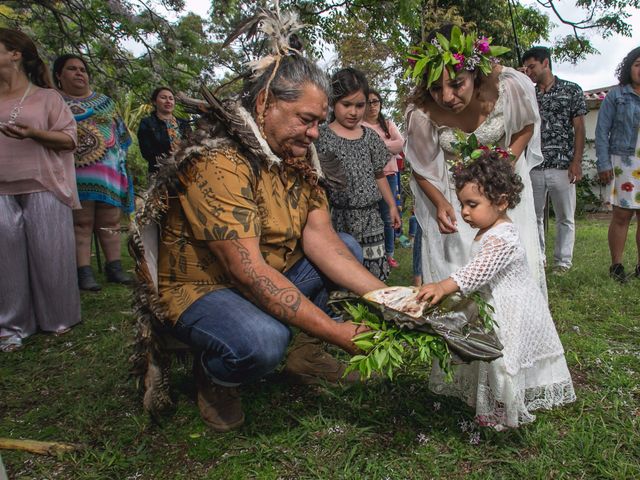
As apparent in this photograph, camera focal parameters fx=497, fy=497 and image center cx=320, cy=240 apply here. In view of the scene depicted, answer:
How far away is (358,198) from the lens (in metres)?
3.73

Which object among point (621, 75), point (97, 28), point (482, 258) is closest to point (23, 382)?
point (482, 258)

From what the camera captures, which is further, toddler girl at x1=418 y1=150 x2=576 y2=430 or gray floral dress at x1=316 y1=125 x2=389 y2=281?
gray floral dress at x1=316 y1=125 x2=389 y2=281

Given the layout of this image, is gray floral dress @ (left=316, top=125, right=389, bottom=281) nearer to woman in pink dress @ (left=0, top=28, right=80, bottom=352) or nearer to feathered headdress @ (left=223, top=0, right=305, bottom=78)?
feathered headdress @ (left=223, top=0, right=305, bottom=78)

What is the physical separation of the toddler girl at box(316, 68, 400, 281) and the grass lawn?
55.3 inches

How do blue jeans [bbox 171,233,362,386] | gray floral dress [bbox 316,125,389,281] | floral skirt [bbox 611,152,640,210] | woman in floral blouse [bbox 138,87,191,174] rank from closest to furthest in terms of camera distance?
blue jeans [bbox 171,233,362,386]
gray floral dress [bbox 316,125,389,281]
floral skirt [bbox 611,152,640,210]
woman in floral blouse [bbox 138,87,191,174]

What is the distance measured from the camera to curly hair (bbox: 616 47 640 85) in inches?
171

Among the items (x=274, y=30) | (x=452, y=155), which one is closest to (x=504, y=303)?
(x=452, y=155)

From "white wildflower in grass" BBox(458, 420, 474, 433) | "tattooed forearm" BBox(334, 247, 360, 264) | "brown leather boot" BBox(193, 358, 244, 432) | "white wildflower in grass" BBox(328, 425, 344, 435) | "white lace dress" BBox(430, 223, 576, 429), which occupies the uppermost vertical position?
"tattooed forearm" BBox(334, 247, 360, 264)

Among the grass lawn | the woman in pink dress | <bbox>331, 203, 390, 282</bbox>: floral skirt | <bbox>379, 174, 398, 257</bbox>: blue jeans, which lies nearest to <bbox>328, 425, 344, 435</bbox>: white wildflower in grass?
the grass lawn

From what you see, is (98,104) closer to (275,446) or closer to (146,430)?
(146,430)

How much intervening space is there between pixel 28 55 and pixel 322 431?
3146mm

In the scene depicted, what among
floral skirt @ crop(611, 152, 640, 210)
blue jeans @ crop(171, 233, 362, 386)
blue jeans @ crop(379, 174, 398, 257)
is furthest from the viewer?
blue jeans @ crop(379, 174, 398, 257)

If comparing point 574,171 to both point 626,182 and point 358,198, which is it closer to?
point 626,182

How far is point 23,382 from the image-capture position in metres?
2.85
